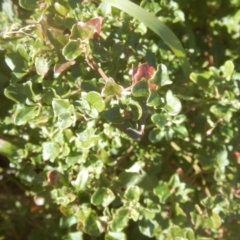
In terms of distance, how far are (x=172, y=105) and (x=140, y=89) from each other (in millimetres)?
90

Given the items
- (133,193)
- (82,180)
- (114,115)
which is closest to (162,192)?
(133,193)

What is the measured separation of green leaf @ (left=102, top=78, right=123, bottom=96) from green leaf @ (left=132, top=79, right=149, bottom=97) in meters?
0.04

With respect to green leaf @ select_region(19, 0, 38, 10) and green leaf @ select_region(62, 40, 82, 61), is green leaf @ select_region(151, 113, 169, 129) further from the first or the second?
green leaf @ select_region(19, 0, 38, 10)

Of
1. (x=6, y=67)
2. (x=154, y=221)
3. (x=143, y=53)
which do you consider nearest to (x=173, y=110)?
(x=143, y=53)

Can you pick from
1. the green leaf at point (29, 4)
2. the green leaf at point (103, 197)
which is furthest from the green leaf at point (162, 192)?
the green leaf at point (29, 4)

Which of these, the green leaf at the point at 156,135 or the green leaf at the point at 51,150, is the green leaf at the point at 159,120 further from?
the green leaf at the point at 51,150

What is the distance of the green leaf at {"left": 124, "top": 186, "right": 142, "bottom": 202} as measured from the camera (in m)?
1.21

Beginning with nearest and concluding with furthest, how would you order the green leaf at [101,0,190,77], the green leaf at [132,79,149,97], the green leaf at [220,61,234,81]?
the green leaf at [132,79,149,97] → the green leaf at [101,0,190,77] → the green leaf at [220,61,234,81]

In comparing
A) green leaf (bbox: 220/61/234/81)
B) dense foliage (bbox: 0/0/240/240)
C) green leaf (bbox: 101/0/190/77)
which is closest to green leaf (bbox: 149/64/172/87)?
dense foliage (bbox: 0/0/240/240)

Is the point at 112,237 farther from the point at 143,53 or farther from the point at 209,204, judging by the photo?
the point at 143,53

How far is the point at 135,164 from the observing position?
4.29 ft

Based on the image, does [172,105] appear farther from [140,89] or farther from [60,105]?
[60,105]

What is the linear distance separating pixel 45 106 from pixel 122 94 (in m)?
0.21

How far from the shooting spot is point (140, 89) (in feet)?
3.33
